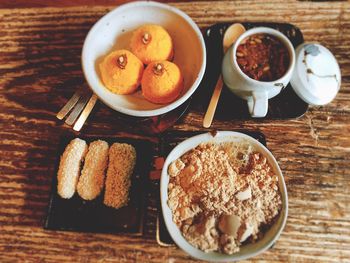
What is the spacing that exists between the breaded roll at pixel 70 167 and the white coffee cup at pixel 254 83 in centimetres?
38

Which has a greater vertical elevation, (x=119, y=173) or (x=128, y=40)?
(x=128, y=40)

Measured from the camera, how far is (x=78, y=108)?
2.87 ft

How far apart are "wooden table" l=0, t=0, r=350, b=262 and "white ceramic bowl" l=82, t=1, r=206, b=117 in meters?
0.09

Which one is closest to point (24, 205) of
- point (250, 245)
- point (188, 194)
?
point (188, 194)

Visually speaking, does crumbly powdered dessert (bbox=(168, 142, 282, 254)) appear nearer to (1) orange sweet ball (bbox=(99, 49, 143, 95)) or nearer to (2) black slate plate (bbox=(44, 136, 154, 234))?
(2) black slate plate (bbox=(44, 136, 154, 234))

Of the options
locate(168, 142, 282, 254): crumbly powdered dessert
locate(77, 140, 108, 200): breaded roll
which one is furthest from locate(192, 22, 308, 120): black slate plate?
locate(77, 140, 108, 200): breaded roll

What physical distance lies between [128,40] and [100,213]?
1.40ft

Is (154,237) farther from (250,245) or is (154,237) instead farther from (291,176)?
(291,176)

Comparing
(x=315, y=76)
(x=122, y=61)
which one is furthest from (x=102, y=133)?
(x=315, y=76)

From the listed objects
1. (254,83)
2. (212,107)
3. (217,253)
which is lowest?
(217,253)

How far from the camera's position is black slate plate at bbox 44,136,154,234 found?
779mm

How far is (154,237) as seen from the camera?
83 centimetres

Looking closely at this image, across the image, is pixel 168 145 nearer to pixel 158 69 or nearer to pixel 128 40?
pixel 158 69

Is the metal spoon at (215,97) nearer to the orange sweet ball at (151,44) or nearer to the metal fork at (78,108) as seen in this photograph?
the orange sweet ball at (151,44)
